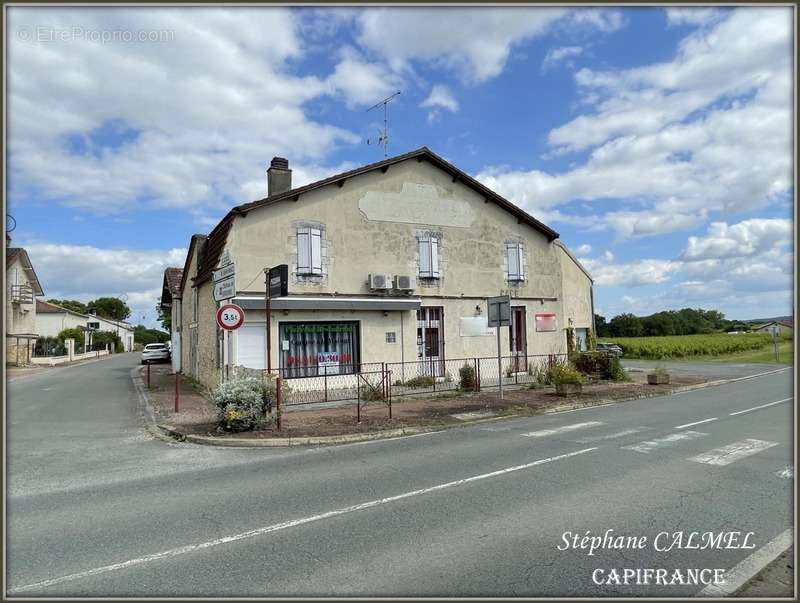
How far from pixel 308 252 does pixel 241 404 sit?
7254mm

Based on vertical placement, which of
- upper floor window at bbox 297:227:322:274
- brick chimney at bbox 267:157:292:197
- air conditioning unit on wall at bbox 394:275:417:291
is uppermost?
brick chimney at bbox 267:157:292:197

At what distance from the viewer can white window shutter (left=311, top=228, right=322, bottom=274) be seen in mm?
16938

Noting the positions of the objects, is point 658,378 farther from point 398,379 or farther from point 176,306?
point 176,306

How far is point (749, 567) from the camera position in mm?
4340

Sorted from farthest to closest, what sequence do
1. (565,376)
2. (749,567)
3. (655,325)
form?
(655,325), (565,376), (749,567)

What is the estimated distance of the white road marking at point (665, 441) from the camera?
28.7ft

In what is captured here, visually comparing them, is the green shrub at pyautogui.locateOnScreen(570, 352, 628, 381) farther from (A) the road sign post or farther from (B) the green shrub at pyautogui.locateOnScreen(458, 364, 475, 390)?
(A) the road sign post

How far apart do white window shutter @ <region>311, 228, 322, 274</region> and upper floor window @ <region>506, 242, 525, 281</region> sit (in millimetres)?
7933

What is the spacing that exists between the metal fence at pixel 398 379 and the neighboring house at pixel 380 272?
0.65 feet

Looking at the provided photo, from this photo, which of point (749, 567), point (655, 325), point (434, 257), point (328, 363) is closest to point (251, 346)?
point (328, 363)

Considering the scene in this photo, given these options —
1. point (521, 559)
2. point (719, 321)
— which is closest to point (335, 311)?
point (521, 559)

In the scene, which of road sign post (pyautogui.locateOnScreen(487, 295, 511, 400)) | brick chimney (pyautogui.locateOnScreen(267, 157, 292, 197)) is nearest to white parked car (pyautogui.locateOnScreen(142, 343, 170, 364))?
brick chimney (pyautogui.locateOnScreen(267, 157, 292, 197))

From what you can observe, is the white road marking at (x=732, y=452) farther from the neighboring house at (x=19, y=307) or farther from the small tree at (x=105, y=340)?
the small tree at (x=105, y=340)

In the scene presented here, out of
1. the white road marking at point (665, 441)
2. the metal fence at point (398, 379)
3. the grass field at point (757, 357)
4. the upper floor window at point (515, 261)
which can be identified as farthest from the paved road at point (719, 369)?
the white road marking at point (665, 441)
